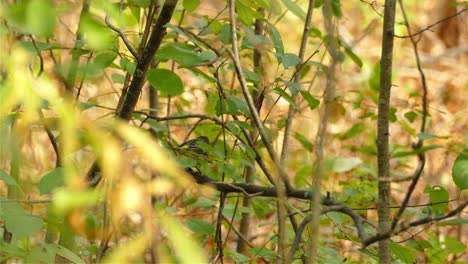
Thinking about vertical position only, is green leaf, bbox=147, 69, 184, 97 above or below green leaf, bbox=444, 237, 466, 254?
above

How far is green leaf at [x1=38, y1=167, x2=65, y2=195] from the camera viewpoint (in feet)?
4.17

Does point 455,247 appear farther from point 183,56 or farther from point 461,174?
point 183,56

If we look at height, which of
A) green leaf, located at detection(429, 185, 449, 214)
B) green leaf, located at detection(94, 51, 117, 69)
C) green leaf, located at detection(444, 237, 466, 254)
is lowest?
green leaf, located at detection(444, 237, 466, 254)

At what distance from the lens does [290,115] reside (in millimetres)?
1965

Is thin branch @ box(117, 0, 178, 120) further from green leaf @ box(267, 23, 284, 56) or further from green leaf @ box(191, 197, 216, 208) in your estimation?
green leaf @ box(191, 197, 216, 208)

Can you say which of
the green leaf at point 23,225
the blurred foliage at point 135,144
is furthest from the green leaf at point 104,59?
the green leaf at point 23,225

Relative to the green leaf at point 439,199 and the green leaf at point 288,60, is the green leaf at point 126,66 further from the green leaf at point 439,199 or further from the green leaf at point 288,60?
the green leaf at point 439,199

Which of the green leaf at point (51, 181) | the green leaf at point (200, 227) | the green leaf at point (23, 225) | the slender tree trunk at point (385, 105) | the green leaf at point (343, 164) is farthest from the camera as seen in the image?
the green leaf at point (343, 164)

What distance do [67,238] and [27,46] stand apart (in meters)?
0.49

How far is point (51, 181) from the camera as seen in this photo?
4.20 ft

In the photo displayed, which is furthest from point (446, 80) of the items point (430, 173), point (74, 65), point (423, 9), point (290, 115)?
point (74, 65)

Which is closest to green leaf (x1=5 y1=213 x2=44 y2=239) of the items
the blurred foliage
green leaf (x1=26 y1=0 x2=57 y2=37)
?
the blurred foliage

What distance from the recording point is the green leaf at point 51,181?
1.27 meters

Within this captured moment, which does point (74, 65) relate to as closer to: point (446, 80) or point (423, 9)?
point (446, 80)
